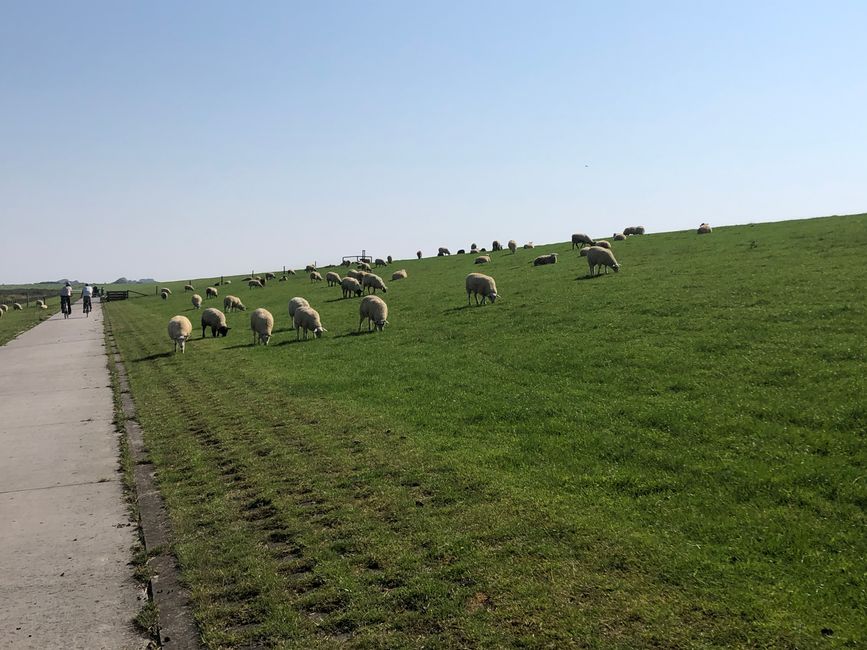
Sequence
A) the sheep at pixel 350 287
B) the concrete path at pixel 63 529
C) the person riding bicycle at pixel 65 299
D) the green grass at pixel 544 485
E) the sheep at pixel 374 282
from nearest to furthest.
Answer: the green grass at pixel 544 485 → the concrete path at pixel 63 529 → the sheep at pixel 350 287 → the sheep at pixel 374 282 → the person riding bicycle at pixel 65 299

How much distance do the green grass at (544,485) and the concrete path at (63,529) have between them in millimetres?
850

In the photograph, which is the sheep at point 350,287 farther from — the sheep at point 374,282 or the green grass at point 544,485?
the green grass at point 544,485

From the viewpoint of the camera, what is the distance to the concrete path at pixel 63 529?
6.47m

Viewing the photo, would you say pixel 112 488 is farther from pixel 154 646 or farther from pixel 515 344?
pixel 515 344

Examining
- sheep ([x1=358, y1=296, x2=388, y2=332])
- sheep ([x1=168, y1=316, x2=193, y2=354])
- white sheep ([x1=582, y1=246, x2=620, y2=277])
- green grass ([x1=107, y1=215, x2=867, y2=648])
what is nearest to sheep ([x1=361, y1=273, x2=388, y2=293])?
white sheep ([x1=582, y1=246, x2=620, y2=277])

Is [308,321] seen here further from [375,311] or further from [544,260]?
[544,260]

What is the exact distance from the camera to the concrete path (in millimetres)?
6473

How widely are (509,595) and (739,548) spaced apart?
2774 millimetres

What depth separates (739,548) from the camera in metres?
7.10

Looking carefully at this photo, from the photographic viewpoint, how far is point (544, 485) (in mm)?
9359

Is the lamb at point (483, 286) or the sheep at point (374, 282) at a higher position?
the sheep at point (374, 282)

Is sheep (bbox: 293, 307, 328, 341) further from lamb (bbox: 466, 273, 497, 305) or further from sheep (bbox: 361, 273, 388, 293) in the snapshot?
sheep (bbox: 361, 273, 388, 293)

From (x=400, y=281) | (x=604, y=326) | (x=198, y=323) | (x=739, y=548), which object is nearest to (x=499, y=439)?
(x=739, y=548)

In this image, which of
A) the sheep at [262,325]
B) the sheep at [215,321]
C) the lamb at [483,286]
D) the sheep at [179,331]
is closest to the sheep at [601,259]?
the lamb at [483,286]
